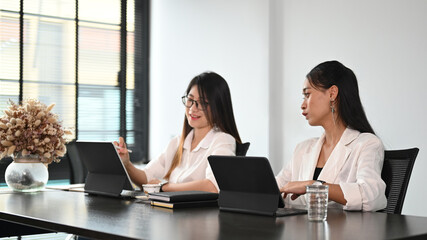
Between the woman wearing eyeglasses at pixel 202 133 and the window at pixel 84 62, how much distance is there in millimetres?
2395

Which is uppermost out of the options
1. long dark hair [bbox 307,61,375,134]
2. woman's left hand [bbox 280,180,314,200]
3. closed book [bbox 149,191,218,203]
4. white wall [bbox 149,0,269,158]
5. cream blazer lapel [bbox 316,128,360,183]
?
white wall [bbox 149,0,269,158]

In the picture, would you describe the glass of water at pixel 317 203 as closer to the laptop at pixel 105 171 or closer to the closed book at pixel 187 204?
the closed book at pixel 187 204

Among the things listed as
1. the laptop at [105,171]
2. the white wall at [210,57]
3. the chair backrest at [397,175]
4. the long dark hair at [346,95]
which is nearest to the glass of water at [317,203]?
the chair backrest at [397,175]

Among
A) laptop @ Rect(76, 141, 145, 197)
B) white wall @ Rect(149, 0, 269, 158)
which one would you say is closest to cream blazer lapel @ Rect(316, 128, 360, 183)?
laptop @ Rect(76, 141, 145, 197)

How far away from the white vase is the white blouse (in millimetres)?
667

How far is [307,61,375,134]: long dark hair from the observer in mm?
2578

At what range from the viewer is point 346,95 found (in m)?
2.58

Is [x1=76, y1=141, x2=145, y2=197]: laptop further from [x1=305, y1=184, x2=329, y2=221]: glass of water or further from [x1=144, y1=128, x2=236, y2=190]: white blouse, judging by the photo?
[x1=305, y1=184, x2=329, y2=221]: glass of water

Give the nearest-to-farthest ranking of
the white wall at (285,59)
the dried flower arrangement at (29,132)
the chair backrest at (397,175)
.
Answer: the chair backrest at (397,175), the dried flower arrangement at (29,132), the white wall at (285,59)

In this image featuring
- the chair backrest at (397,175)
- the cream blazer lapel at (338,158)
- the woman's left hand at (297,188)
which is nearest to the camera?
the woman's left hand at (297,188)

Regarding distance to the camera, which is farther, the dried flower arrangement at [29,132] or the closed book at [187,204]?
the dried flower arrangement at [29,132]

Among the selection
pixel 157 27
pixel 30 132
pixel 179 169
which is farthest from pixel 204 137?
pixel 157 27

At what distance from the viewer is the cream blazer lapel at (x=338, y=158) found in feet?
8.27

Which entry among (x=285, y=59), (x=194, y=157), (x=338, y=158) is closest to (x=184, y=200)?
(x=338, y=158)
